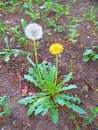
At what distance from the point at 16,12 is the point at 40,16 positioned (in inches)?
13.3

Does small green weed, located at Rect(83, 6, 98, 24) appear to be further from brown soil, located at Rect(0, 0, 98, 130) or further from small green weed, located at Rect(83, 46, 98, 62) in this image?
small green weed, located at Rect(83, 46, 98, 62)

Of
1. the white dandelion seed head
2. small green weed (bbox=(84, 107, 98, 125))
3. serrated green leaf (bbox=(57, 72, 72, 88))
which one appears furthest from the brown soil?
the white dandelion seed head

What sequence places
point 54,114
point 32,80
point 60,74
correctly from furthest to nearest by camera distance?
point 60,74 → point 32,80 → point 54,114

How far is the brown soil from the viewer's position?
2.76m

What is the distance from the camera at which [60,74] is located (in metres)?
3.16

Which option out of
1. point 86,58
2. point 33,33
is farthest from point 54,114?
point 86,58

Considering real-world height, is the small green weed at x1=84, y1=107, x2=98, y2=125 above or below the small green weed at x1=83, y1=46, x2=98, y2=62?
below

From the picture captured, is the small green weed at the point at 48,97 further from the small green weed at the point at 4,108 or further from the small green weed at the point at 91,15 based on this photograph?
the small green weed at the point at 91,15

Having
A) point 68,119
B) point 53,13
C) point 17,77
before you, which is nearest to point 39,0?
point 53,13

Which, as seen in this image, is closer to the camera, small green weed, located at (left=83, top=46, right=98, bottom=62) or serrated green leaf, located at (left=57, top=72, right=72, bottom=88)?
serrated green leaf, located at (left=57, top=72, right=72, bottom=88)

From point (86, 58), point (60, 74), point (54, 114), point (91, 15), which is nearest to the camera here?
point (54, 114)

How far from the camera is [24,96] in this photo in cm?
A: 295

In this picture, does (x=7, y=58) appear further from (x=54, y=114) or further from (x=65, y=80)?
(x=54, y=114)

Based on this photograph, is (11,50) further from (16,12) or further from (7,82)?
(16,12)
